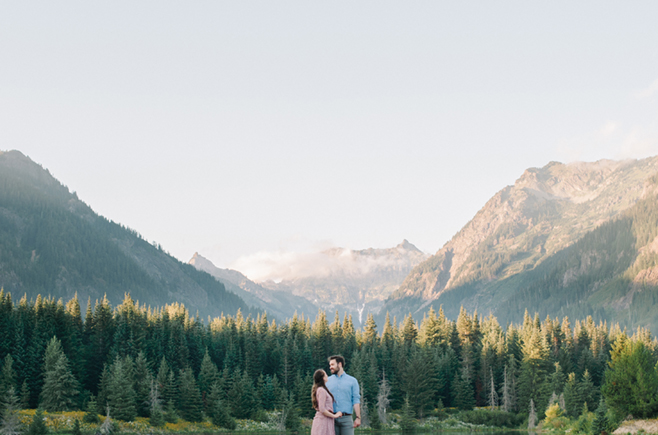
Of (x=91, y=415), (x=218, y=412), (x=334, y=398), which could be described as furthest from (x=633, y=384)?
(x=91, y=415)

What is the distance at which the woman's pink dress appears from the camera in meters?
25.0

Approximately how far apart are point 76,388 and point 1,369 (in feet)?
41.8

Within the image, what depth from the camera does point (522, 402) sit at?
433 feet

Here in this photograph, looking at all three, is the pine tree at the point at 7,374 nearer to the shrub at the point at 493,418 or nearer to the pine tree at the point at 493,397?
the shrub at the point at 493,418

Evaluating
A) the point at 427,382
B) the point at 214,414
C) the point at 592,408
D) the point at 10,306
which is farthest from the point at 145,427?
the point at 592,408

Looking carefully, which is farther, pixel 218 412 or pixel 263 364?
pixel 263 364

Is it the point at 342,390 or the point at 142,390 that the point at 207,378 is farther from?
the point at 342,390

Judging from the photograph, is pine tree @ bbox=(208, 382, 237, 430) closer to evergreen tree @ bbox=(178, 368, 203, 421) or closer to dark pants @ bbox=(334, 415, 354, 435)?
evergreen tree @ bbox=(178, 368, 203, 421)

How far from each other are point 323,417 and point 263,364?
126300 mm

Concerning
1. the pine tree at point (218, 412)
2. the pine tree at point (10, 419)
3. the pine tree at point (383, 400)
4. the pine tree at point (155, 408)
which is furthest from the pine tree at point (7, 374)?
the pine tree at point (383, 400)

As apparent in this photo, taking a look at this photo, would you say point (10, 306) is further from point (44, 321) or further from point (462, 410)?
point (462, 410)

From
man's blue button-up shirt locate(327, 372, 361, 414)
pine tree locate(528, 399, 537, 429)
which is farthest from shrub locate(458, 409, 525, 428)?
man's blue button-up shirt locate(327, 372, 361, 414)

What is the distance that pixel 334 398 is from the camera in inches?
1004

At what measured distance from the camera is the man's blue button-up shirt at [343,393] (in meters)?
25.4
